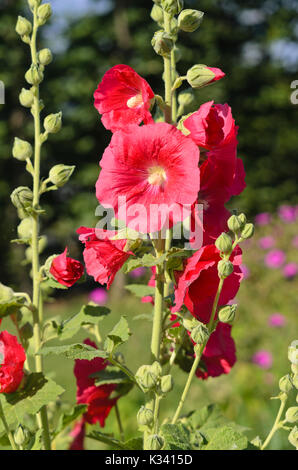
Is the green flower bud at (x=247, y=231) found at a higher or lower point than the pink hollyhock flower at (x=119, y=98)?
lower

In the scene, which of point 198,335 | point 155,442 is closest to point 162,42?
point 198,335

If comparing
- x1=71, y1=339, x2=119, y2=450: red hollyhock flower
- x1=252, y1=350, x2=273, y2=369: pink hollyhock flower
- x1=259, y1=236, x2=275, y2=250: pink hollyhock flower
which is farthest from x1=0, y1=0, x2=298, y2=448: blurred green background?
x1=71, y1=339, x2=119, y2=450: red hollyhock flower

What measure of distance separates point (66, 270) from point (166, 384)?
0.18 meters

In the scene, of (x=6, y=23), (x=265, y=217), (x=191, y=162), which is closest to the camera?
(x=191, y=162)

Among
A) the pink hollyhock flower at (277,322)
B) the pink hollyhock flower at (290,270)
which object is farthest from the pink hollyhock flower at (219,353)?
the pink hollyhock flower at (290,270)

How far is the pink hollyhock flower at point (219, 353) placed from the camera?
740 mm

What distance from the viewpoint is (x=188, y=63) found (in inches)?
314

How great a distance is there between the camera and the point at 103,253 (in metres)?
0.64

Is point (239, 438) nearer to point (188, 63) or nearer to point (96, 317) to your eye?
point (96, 317)

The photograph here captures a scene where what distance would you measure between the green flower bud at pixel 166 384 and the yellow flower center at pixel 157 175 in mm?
209

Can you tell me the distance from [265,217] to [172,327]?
11.4 ft

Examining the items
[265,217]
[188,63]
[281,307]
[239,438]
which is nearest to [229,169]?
[239,438]

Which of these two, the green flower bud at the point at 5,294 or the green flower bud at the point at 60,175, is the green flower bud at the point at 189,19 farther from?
the green flower bud at the point at 5,294

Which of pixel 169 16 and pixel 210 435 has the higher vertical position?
pixel 169 16
